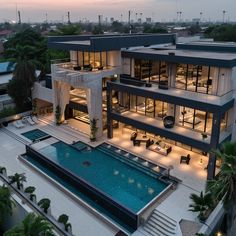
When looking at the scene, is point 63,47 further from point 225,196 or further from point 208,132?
point 225,196

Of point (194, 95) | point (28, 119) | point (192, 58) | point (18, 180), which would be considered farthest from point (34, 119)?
point (192, 58)

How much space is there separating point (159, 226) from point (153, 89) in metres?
12.6

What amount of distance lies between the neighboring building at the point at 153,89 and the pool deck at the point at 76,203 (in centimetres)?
138

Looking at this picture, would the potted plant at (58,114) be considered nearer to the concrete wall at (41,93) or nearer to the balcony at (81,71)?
the concrete wall at (41,93)

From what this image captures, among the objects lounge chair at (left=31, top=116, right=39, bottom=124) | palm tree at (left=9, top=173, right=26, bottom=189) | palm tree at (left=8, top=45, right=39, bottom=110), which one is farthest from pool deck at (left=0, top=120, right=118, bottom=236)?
palm tree at (left=8, top=45, right=39, bottom=110)

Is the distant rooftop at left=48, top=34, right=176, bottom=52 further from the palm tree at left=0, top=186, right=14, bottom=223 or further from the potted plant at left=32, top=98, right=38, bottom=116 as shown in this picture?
the palm tree at left=0, top=186, right=14, bottom=223

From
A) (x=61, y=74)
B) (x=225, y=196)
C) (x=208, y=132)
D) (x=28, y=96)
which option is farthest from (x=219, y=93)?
(x=28, y=96)

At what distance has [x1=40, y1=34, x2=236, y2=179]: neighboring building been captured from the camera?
22141 millimetres

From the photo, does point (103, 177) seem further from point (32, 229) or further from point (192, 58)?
point (192, 58)

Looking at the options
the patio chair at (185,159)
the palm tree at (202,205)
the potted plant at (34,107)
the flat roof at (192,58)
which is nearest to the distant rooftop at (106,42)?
the flat roof at (192,58)

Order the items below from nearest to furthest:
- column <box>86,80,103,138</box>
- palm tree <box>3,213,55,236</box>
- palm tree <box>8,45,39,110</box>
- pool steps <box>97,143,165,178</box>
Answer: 1. palm tree <box>3,213,55,236</box>
2. pool steps <box>97,143,165,178</box>
3. column <box>86,80,103,138</box>
4. palm tree <box>8,45,39,110</box>

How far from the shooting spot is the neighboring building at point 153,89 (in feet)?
72.6

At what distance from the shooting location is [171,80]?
26250 mm

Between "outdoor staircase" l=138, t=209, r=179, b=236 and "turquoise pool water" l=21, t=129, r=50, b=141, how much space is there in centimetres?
1666
